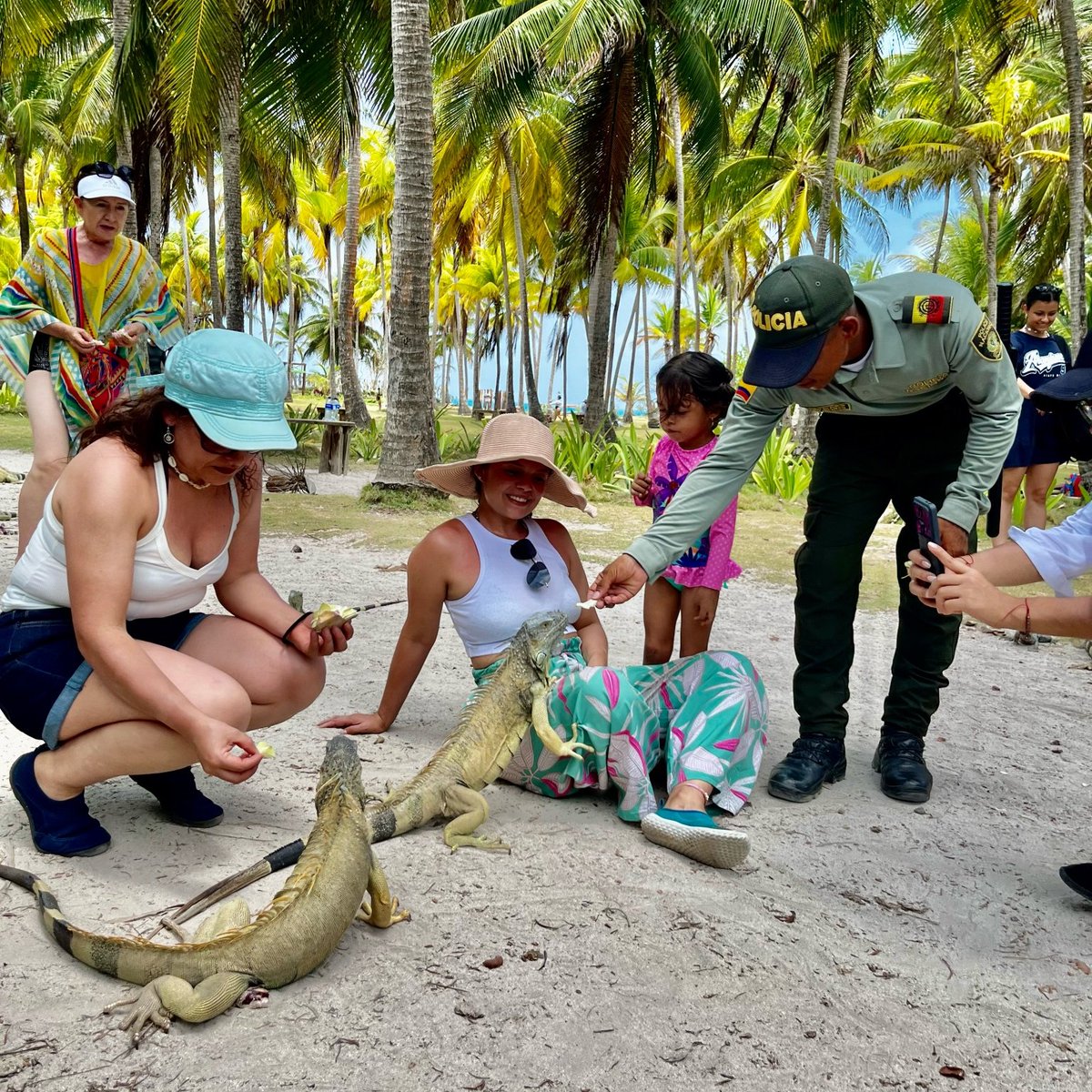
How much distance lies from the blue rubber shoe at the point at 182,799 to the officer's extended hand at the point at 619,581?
1.57 meters

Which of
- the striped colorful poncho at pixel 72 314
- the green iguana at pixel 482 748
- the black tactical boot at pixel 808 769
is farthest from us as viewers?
the striped colorful poncho at pixel 72 314

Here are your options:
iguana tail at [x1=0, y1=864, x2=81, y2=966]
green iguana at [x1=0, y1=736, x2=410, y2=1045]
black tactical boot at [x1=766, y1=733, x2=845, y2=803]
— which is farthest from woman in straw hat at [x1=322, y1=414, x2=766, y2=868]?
iguana tail at [x1=0, y1=864, x2=81, y2=966]

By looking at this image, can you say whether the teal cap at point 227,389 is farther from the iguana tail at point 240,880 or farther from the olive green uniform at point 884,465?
the olive green uniform at point 884,465

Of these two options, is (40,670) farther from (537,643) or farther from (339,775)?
(537,643)

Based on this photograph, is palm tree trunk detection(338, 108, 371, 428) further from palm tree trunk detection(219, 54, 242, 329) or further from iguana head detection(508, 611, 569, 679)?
iguana head detection(508, 611, 569, 679)

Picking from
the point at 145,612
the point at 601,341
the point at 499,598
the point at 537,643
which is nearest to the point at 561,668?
the point at 537,643

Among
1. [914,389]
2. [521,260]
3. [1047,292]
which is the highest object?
[521,260]

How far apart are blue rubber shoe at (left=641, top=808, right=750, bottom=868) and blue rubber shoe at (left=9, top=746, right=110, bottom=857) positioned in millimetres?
1791

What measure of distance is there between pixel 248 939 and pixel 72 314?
398 cm

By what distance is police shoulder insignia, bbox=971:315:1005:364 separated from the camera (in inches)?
148

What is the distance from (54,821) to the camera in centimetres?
298

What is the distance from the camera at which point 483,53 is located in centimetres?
1827

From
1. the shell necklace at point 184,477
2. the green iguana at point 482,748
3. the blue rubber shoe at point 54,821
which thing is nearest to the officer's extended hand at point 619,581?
the green iguana at point 482,748

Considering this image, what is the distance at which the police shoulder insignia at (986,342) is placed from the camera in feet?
12.3
